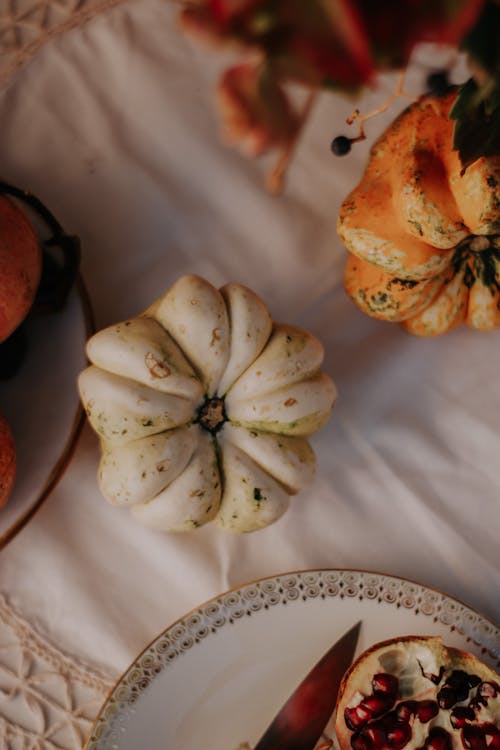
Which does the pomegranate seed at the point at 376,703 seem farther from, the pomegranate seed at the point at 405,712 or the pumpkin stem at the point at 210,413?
the pumpkin stem at the point at 210,413

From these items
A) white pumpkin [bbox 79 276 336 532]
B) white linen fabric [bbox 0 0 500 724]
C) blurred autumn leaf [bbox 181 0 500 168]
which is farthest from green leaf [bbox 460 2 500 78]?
white linen fabric [bbox 0 0 500 724]

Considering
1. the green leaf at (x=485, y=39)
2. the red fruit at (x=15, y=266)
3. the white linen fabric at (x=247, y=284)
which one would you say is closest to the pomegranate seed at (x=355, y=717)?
the white linen fabric at (x=247, y=284)

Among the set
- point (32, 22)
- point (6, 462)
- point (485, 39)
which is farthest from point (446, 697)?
point (32, 22)

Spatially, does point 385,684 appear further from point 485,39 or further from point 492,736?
point 485,39

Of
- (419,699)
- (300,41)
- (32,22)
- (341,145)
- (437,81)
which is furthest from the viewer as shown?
(32,22)

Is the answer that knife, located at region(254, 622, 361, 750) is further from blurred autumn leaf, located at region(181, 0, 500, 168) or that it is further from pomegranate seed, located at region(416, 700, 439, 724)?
blurred autumn leaf, located at region(181, 0, 500, 168)

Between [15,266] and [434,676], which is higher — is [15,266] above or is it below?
above
